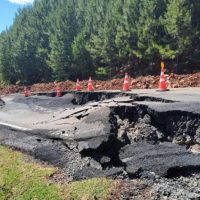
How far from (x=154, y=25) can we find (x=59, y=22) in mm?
19585

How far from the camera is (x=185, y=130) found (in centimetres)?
691

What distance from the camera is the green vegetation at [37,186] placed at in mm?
5227

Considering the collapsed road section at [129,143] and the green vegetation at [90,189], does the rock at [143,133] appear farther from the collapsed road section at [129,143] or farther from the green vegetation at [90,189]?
the green vegetation at [90,189]

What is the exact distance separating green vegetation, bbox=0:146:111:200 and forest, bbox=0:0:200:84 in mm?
22897

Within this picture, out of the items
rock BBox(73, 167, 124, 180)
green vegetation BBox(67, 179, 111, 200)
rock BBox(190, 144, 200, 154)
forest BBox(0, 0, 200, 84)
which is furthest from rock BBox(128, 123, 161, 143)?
forest BBox(0, 0, 200, 84)

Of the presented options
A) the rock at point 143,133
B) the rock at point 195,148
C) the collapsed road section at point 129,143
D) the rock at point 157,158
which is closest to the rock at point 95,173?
the collapsed road section at point 129,143

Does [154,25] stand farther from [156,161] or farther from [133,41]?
[156,161]

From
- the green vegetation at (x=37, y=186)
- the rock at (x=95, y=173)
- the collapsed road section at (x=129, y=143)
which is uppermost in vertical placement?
the collapsed road section at (x=129, y=143)

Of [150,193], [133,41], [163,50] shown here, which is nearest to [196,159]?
[150,193]

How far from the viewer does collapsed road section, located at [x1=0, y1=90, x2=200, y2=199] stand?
5.51m

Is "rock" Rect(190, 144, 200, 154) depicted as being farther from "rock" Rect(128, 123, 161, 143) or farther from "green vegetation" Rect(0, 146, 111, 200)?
"green vegetation" Rect(0, 146, 111, 200)

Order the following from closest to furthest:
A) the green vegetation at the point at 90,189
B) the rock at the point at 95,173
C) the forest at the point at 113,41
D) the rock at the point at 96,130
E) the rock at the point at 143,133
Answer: the green vegetation at the point at 90,189
the rock at the point at 95,173
the rock at the point at 96,130
the rock at the point at 143,133
the forest at the point at 113,41

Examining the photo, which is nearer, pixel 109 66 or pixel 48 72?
pixel 109 66

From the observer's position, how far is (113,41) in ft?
118
